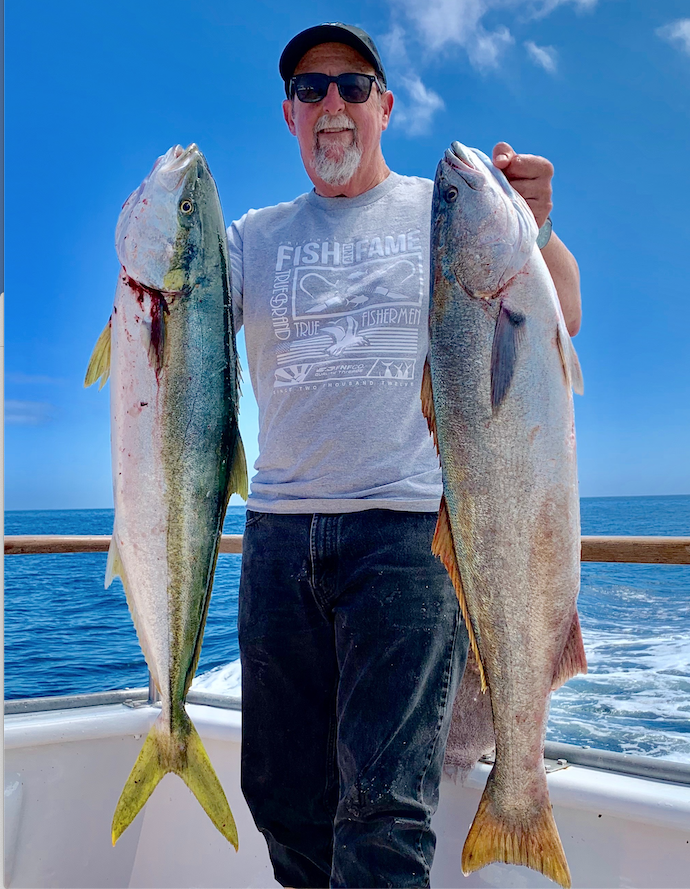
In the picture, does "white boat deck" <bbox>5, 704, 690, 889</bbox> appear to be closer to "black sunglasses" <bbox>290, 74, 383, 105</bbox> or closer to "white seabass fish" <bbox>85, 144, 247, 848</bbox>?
"white seabass fish" <bbox>85, 144, 247, 848</bbox>

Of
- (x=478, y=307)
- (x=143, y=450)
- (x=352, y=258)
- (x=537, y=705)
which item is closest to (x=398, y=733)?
(x=537, y=705)

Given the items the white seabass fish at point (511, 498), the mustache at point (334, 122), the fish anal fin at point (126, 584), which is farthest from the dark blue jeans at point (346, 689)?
the mustache at point (334, 122)

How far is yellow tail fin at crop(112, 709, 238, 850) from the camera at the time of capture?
6.45 feet

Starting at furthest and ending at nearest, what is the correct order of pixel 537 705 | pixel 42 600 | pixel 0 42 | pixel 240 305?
pixel 42 600 < pixel 240 305 < pixel 0 42 < pixel 537 705

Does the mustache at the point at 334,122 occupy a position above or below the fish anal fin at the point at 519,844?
above

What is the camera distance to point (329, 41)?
95.3 inches

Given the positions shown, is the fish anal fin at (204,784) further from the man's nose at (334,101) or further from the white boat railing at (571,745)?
the man's nose at (334,101)

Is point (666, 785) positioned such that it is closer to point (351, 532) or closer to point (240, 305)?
point (351, 532)

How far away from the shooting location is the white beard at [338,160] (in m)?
2.38

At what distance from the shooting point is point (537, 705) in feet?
5.58

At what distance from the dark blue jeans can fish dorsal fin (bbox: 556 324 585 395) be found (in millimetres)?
591

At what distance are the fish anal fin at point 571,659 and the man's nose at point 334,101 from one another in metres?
1.82

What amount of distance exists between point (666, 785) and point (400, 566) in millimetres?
1461

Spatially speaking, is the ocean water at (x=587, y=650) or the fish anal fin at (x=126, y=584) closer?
the fish anal fin at (x=126, y=584)
